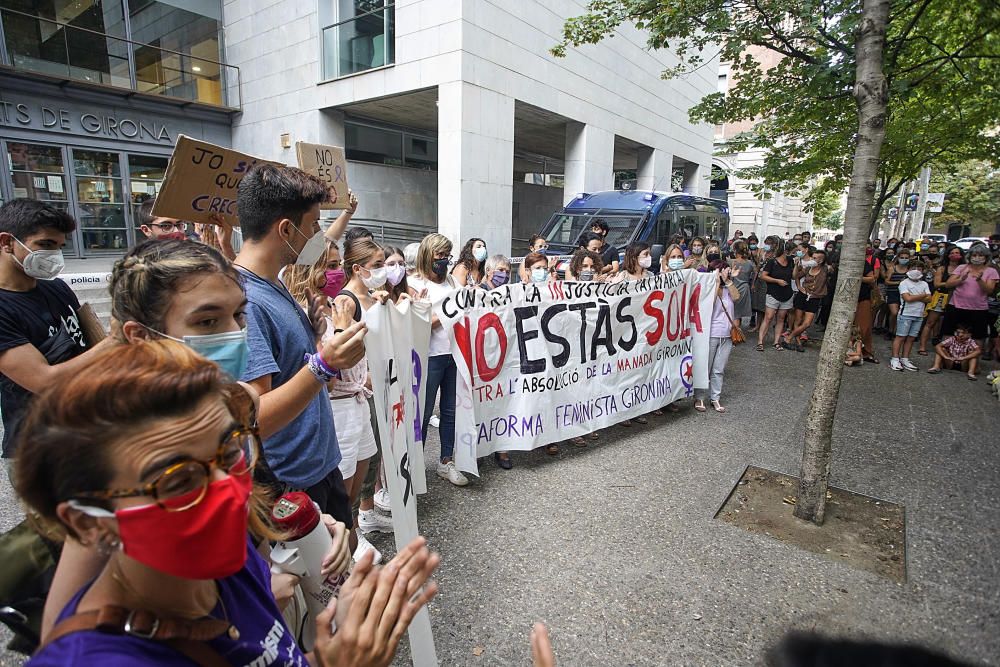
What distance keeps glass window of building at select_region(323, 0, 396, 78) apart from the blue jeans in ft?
37.5

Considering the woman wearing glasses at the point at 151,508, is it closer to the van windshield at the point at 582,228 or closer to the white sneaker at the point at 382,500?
the white sneaker at the point at 382,500

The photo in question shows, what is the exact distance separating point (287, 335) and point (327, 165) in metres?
2.28

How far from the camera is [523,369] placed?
4605 millimetres

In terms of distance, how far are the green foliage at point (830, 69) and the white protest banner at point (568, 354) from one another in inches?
98.8

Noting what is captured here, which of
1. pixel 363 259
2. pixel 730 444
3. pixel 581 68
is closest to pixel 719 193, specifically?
pixel 581 68

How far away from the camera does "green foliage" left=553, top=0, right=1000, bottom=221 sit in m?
5.24

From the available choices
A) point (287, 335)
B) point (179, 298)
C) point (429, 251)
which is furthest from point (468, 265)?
point (179, 298)

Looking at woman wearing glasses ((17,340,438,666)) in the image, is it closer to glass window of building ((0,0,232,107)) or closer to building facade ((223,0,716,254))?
building facade ((223,0,716,254))

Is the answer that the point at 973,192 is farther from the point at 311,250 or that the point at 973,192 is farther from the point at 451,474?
the point at 311,250

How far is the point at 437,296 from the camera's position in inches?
167

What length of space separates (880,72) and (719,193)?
35.4 m

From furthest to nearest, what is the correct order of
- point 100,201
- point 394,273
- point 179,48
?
point 179,48 → point 100,201 → point 394,273

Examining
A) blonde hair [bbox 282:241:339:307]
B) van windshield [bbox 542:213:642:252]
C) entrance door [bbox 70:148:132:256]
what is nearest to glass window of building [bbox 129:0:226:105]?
entrance door [bbox 70:148:132:256]

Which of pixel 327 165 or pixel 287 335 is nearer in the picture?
pixel 287 335
